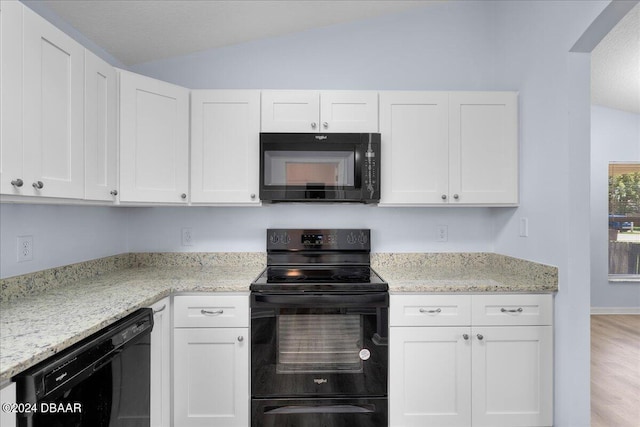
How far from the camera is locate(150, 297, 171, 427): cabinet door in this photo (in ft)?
5.44

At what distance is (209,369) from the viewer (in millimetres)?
1850

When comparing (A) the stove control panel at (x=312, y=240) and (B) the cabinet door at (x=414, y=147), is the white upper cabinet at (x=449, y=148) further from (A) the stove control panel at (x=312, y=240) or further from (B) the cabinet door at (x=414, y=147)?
(A) the stove control panel at (x=312, y=240)

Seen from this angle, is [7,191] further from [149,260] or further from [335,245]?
[335,245]

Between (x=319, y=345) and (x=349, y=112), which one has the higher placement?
(x=349, y=112)

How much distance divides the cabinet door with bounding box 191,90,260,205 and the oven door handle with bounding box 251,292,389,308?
0.67 m

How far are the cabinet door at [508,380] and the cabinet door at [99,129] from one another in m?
2.13

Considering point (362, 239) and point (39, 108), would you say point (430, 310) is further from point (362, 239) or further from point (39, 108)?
point (39, 108)

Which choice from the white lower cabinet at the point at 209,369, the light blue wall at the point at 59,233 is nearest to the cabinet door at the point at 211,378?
the white lower cabinet at the point at 209,369

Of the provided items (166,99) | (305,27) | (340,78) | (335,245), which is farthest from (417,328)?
(305,27)

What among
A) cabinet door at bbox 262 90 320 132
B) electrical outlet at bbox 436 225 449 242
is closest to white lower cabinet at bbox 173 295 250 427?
cabinet door at bbox 262 90 320 132

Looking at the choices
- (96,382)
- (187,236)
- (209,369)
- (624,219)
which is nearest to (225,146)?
(187,236)

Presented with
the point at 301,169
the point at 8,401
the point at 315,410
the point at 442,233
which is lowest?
the point at 315,410

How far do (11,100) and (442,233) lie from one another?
246 cm

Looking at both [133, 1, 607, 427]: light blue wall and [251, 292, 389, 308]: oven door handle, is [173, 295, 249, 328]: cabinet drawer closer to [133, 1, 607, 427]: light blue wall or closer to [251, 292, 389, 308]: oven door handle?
[251, 292, 389, 308]: oven door handle
